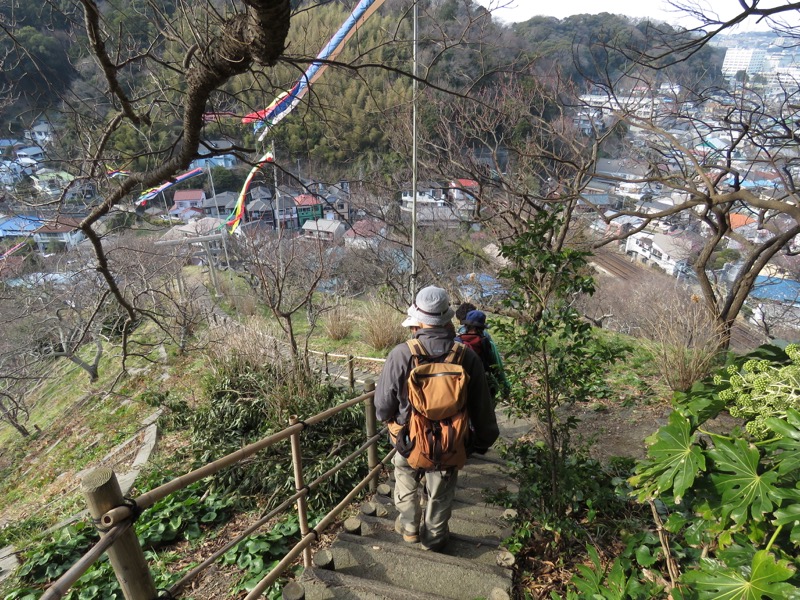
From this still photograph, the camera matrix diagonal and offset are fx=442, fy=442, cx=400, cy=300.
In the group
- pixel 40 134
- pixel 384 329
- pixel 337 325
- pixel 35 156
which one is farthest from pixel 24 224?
pixel 337 325

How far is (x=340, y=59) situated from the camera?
264 inches

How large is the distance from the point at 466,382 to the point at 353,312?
27.0 ft

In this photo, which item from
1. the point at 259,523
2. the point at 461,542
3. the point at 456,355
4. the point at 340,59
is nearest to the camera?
the point at 259,523

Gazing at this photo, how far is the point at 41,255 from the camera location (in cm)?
1390

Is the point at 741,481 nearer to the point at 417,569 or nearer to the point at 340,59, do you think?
the point at 417,569

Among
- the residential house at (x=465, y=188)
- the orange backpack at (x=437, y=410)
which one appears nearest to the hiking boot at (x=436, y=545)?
the orange backpack at (x=437, y=410)

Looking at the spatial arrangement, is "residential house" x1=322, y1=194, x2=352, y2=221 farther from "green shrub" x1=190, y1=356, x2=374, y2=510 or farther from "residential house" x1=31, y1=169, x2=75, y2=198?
"residential house" x1=31, y1=169, x2=75, y2=198

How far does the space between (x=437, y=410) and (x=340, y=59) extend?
629 centimetres

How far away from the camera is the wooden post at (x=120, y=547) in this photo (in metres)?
1.26

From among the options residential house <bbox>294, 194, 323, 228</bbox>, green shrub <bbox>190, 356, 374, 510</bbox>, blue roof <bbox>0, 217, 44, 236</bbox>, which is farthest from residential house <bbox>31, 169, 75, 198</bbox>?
green shrub <bbox>190, 356, 374, 510</bbox>

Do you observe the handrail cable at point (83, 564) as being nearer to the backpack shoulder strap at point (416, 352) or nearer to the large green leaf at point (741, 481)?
the backpack shoulder strap at point (416, 352)

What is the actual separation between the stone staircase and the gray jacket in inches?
25.0

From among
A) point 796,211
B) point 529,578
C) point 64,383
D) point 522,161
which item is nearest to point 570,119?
point 522,161

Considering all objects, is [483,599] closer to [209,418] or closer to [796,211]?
[209,418]
